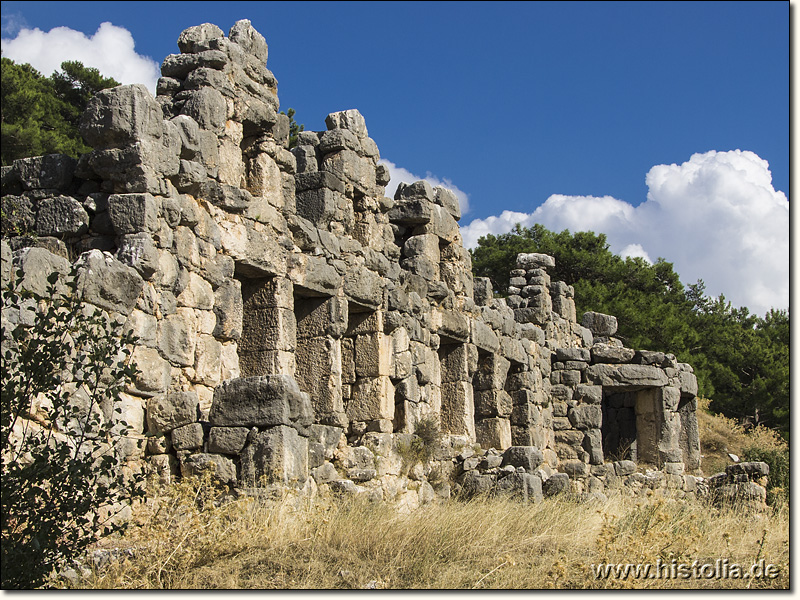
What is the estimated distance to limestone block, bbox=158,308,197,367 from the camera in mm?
8664

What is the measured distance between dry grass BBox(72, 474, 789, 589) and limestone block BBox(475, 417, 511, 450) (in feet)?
22.4

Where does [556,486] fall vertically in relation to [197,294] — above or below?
below

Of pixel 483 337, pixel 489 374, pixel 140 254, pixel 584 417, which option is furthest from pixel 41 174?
pixel 584 417

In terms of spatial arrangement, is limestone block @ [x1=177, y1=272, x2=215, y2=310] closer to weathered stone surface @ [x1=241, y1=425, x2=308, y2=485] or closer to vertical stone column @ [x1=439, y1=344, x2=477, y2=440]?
weathered stone surface @ [x1=241, y1=425, x2=308, y2=485]

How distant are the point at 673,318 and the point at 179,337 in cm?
2204

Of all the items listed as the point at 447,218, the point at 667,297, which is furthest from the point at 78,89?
the point at 667,297

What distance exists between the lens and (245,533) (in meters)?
6.98

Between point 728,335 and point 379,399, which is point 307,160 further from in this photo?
point 728,335

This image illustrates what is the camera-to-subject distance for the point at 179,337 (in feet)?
28.9

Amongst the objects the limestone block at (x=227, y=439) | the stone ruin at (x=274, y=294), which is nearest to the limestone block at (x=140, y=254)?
the stone ruin at (x=274, y=294)

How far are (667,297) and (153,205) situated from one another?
26.7 meters

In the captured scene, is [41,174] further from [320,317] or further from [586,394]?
[586,394]

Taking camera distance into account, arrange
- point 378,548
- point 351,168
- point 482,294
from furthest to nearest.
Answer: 1. point 482,294
2. point 351,168
3. point 378,548

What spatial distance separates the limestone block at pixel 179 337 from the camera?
28.4ft
